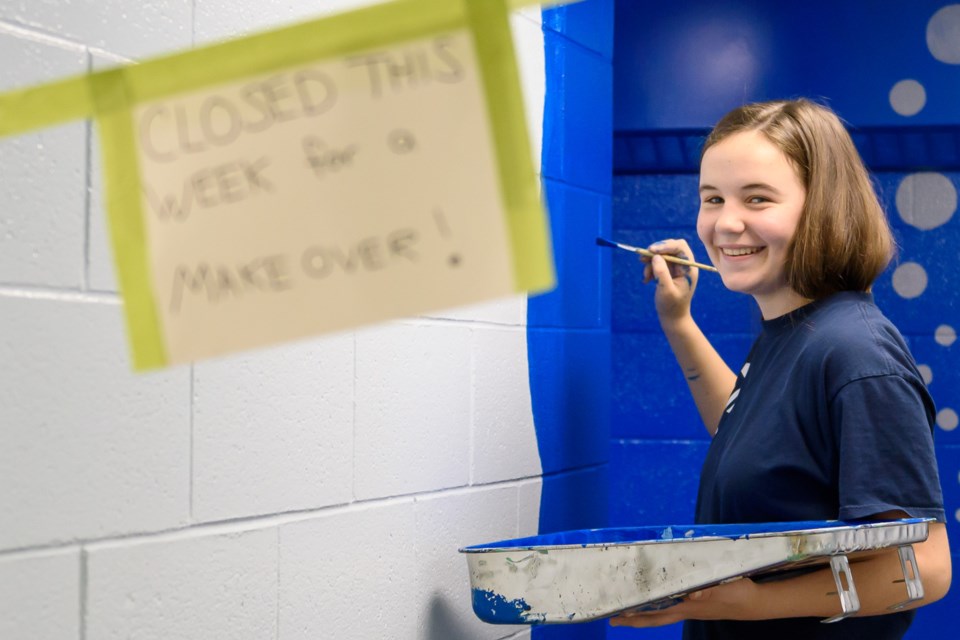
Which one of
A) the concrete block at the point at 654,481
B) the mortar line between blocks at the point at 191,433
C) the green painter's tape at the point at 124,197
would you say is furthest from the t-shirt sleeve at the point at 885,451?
the concrete block at the point at 654,481

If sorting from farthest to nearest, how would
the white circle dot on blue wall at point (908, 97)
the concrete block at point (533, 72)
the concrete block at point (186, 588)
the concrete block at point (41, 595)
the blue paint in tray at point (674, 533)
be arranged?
the white circle dot on blue wall at point (908, 97) < the concrete block at point (533, 72) < the blue paint in tray at point (674, 533) < the concrete block at point (186, 588) < the concrete block at point (41, 595)

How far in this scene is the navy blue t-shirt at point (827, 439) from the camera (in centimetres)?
132

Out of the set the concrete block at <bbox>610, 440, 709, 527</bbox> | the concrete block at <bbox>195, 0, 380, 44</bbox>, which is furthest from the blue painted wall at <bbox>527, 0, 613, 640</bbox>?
the concrete block at <bbox>610, 440, 709, 527</bbox>

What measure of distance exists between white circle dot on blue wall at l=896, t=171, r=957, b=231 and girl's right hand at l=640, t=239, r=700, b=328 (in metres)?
1.11

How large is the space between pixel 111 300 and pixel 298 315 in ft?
1.64

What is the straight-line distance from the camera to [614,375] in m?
2.88

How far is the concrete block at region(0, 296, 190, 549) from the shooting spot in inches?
35.2

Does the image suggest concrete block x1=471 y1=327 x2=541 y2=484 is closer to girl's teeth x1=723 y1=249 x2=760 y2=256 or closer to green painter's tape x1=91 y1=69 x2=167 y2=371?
girl's teeth x1=723 y1=249 x2=760 y2=256

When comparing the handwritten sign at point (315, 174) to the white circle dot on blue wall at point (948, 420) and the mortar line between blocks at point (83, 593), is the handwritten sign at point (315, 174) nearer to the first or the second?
the mortar line between blocks at point (83, 593)

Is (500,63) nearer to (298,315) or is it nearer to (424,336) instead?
(298,315)

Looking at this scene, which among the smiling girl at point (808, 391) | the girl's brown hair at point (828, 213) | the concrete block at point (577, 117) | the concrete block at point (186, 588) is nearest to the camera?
the concrete block at point (186, 588)

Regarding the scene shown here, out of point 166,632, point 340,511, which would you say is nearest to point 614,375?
point 340,511

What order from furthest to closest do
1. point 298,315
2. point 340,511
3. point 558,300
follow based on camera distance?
point 558,300
point 340,511
point 298,315

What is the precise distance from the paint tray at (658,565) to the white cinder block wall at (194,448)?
161mm
